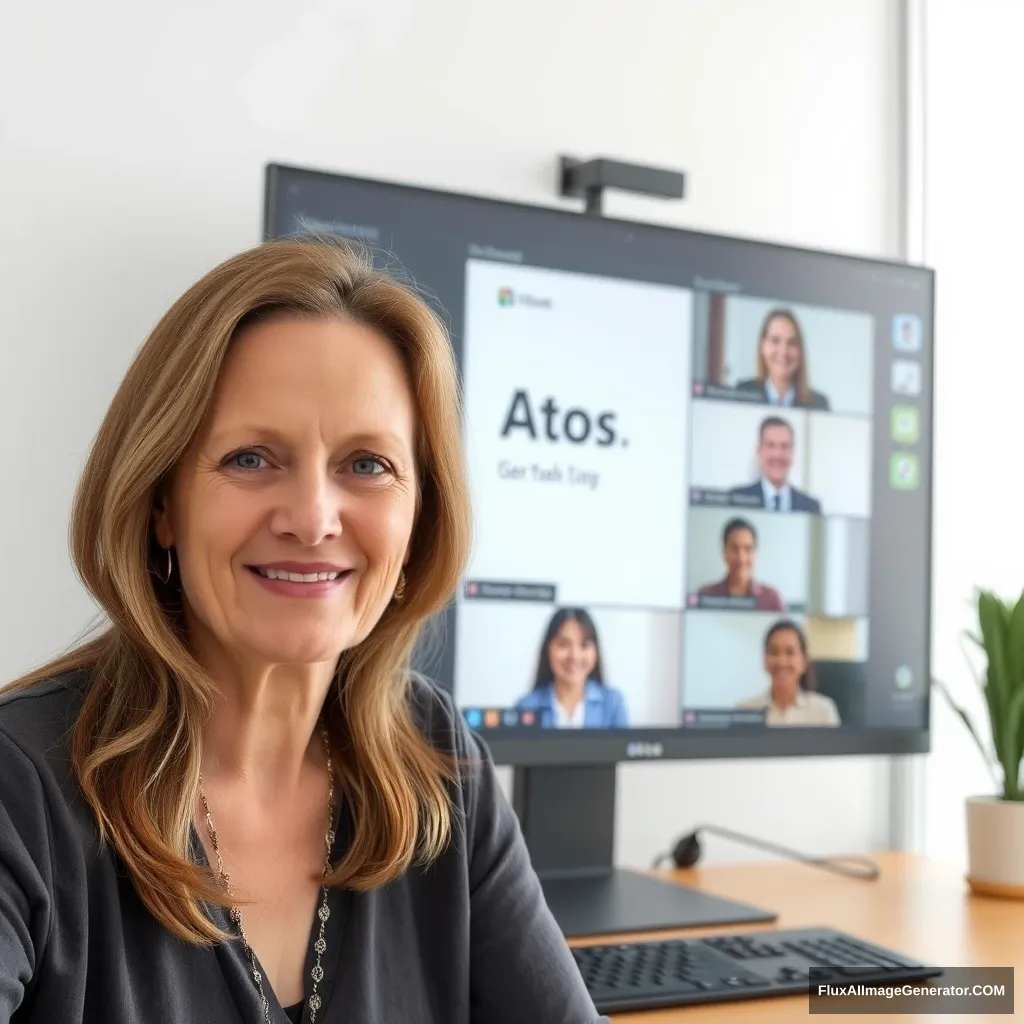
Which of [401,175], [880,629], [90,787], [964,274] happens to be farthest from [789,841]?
[90,787]

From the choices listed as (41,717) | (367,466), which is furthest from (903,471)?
(41,717)

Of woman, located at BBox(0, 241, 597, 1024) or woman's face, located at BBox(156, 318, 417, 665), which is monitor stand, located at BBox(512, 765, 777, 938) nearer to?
woman, located at BBox(0, 241, 597, 1024)

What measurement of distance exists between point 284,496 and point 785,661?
96 centimetres

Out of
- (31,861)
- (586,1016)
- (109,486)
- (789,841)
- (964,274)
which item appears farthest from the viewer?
(964,274)

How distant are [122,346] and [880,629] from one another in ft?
3.53

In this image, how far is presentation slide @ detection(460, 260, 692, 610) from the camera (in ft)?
5.66

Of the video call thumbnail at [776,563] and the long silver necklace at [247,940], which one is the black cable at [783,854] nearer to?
the video call thumbnail at [776,563]

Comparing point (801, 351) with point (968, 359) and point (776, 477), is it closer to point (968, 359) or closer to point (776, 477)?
point (776, 477)

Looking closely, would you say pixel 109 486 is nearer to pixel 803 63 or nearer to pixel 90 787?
pixel 90 787

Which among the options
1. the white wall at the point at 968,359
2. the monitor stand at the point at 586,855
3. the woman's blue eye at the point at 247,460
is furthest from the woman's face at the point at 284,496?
the white wall at the point at 968,359

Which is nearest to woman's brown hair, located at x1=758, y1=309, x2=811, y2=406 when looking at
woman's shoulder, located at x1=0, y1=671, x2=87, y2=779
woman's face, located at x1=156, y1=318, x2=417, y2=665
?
woman's face, located at x1=156, y1=318, x2=417, y2=665

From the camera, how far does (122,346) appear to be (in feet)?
5.79

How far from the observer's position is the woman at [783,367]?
1.90 m

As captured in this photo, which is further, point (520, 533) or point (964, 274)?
point (964, 274)
